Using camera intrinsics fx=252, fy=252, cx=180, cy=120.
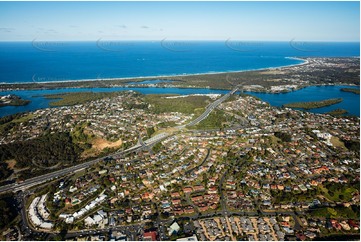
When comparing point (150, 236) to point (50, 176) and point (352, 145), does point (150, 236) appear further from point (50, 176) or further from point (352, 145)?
point (352, 145)

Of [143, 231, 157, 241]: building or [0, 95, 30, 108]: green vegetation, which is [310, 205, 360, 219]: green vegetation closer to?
[143, 231, 157, 241]: building

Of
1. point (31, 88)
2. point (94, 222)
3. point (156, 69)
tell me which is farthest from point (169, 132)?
point (156, 69)

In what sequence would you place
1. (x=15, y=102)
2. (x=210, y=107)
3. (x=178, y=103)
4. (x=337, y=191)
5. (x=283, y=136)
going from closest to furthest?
1. (x=337, y=191)
2. (x=283, y=136)
3. (x=210, y=107)
4. (x=178, y=103)
5. (x=15, y=102)

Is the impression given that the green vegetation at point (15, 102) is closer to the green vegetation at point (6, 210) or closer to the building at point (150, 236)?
the green vegetation at point (6, 210)

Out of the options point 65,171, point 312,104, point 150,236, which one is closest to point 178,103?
point 312,104

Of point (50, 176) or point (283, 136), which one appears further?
point (283, 136)

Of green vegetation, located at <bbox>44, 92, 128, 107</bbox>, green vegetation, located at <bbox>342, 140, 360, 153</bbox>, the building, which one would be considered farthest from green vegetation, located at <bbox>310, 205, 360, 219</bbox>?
green vegetation, located at <bbox>44, 92, 128, 107</bbox>

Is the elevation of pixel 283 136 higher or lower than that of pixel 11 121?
higher
